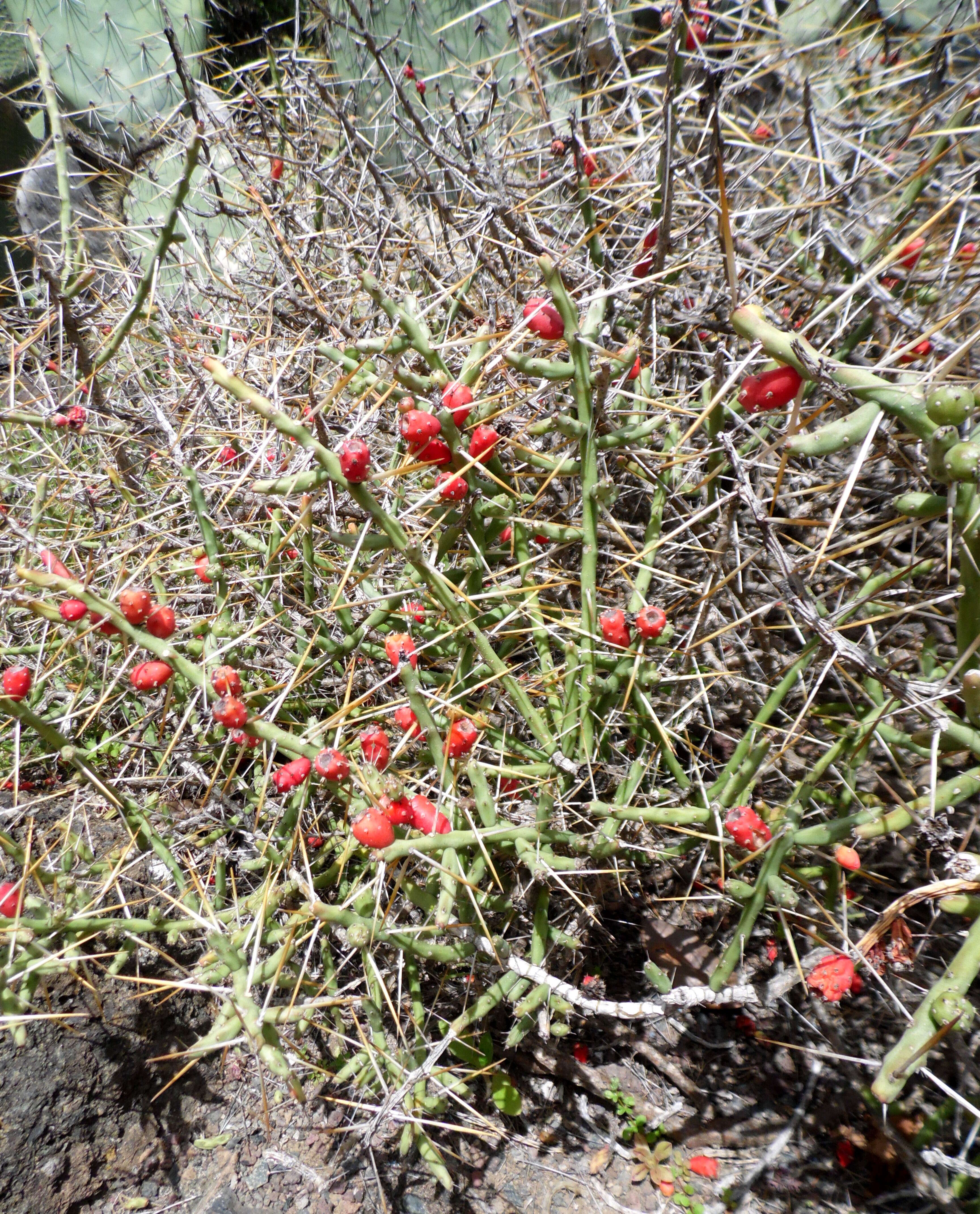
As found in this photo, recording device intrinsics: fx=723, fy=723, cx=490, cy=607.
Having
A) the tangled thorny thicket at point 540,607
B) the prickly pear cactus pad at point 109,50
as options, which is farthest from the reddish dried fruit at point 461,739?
the prickly pear cactus pad at point 109,50

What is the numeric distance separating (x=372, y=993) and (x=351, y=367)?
1115mm

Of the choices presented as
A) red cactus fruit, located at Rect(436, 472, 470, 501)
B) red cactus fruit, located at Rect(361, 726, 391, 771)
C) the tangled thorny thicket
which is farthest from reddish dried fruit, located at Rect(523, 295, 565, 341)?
red cactus fruit, located at Rect(361, 726, 391, 771)

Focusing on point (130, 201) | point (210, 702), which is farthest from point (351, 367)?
point (130, 201)

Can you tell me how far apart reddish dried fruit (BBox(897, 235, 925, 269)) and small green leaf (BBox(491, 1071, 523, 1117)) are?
1.66m

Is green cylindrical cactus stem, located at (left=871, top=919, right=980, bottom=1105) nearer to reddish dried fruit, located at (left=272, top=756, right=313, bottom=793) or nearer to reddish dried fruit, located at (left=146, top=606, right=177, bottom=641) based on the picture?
reddish dried fruit, located at (left=272, top=756, right=313, bottom=793)

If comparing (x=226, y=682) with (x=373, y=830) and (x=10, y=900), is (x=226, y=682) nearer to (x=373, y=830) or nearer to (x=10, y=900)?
(x=373, y=830)

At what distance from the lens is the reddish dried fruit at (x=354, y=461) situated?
877 millimetres

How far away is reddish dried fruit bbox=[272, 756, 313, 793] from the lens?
1193 mm

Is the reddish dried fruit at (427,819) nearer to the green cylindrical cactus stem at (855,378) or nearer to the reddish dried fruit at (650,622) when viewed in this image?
the reddish dried fruit at (650,622)

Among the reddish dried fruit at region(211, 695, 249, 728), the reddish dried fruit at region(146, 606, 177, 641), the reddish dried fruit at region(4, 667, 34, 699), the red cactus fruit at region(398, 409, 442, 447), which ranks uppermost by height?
the red cactus fruit at region(398, 409, 442, 447)

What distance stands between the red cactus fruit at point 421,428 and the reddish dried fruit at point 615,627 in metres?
0.41

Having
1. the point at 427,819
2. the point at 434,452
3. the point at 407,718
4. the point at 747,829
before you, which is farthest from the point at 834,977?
the point at 434,452

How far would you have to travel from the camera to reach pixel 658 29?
7.12 ft

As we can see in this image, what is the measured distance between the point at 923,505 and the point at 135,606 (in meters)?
1.06
